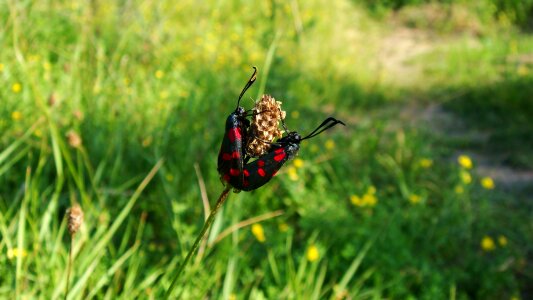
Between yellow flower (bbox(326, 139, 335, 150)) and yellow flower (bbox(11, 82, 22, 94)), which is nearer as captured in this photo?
yellow flower (bbox(11, 82, 22, 94))

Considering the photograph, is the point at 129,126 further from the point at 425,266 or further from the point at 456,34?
the point at 456,34

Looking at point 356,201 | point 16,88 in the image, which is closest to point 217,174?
point 356,201

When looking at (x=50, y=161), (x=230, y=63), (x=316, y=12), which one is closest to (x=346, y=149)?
(x=230, y=63)

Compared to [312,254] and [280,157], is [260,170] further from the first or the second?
[312,254]

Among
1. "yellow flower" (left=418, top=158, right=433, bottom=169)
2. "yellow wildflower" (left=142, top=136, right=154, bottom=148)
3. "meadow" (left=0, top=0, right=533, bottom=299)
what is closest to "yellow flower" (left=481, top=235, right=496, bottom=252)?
"meadow" (left=0, top=0, right=533, bottom=299)

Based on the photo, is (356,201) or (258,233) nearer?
(258,233)

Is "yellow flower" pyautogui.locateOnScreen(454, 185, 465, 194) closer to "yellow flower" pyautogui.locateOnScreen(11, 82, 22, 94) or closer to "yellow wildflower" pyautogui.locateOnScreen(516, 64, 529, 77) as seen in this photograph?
"yellow flower" pyautogui.locateOnScreen(11, 82, 22, 94)

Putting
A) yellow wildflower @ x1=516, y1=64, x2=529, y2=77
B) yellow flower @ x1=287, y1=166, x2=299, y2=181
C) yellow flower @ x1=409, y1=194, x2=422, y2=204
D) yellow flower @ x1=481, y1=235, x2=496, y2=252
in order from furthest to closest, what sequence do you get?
yellow wildflower @ x1=516, y1=64, x2=529, y2=77 → yellow flower @ x1=409, y1=194, x2=422, y2=204 → yellow flower @ x1=287, y1=166, x2=299, y2=181 → yellow flower @ x1=481, y1=235, x2=496, y2=252
